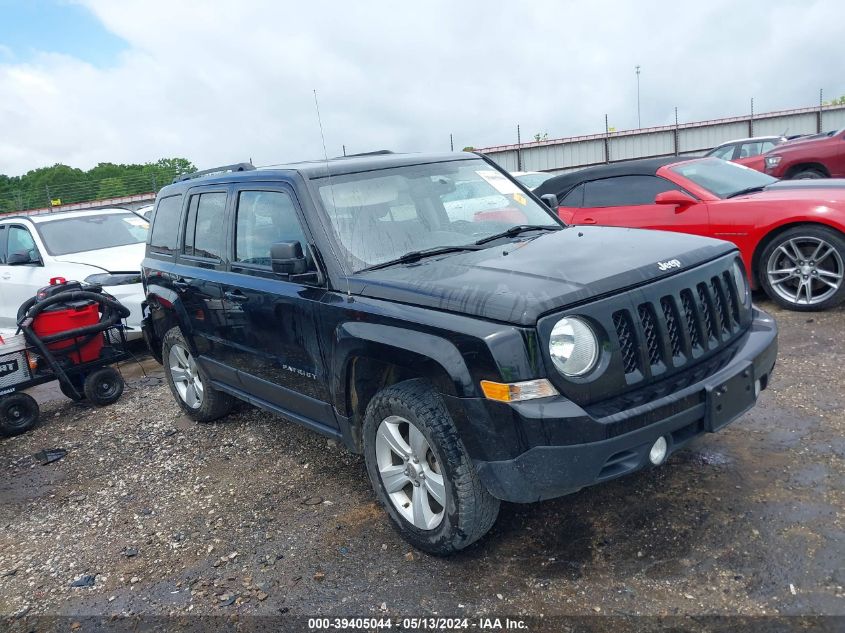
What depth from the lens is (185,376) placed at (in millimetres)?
5547

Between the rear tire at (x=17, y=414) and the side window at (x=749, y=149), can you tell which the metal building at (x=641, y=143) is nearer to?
the side window at (x=749, y=149)

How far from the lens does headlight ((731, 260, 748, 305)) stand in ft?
11.6

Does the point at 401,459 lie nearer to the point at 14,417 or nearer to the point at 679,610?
the point at 679,610

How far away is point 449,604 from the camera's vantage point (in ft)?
9.63

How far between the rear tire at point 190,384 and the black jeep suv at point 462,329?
2.14 feet

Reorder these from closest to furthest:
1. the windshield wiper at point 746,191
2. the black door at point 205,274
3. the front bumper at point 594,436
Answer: the front bumper at point 594,436, the black door at point 205,274, the windshield wiper at point 746,191

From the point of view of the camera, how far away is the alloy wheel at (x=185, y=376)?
541 centimetres

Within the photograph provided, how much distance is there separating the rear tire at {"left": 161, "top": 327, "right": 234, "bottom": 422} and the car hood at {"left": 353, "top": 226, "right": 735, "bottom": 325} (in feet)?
7.72

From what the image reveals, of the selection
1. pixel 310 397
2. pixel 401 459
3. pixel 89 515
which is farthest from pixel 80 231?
pixel 401 459

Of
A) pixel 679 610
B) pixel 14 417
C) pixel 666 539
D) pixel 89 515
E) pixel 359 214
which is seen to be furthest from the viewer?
pixel 14 417

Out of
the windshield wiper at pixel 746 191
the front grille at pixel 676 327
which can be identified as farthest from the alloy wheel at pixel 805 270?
the front grille at pixel 676 327

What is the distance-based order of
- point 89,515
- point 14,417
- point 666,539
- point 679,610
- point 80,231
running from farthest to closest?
point 80,231 → point 14,417 → point 89,515 → point 666,539 → point 679,610

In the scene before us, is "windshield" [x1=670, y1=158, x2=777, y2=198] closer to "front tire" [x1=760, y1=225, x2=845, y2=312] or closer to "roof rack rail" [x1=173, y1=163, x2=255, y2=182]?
"front tire" [x1=760, y1=225, x2=845, y2=312]

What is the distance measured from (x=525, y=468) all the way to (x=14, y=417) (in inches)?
198
